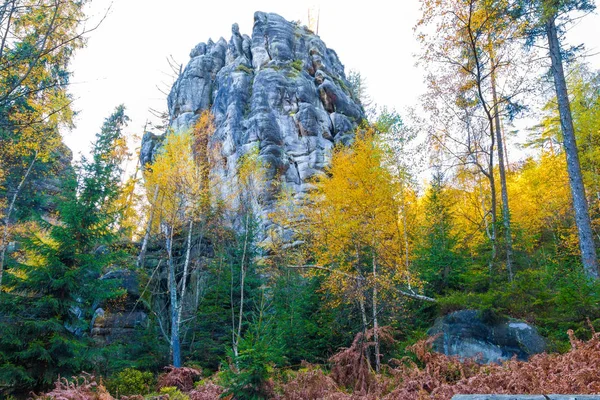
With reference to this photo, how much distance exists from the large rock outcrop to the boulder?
616 inches

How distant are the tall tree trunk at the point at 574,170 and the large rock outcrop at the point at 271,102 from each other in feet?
51.0

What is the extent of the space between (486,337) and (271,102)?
79.1ft

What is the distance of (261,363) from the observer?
16.7 feet

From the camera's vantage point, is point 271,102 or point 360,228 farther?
point 271,102

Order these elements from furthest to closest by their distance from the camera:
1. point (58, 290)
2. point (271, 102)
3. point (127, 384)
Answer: point (271, 102) → point (127, 384) → point (58, 290)

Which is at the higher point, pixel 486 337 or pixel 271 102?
pixel 271 102

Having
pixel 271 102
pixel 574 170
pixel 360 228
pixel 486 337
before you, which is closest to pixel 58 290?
pixel 360 228

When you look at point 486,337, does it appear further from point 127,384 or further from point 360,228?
point 127,384

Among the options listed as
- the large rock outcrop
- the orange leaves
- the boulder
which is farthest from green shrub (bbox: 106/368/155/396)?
the large rock outcrop

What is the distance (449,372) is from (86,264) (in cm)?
905

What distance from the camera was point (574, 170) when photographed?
8828 mm

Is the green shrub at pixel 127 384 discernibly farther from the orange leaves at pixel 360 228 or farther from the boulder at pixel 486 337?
the boulder at pixel 486 337

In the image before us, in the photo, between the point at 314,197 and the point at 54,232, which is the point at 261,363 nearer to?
the point at 54,232

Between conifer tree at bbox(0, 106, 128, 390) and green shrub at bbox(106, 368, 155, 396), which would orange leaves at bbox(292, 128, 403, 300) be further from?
conifer tree at bbox(0, 106, 128, 390)
